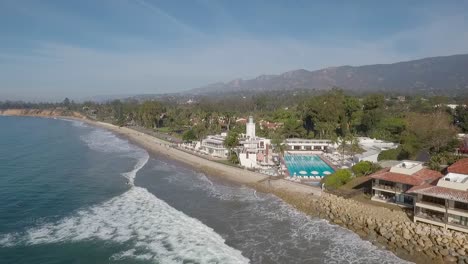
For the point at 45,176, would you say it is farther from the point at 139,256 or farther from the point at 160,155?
the point at 139,256

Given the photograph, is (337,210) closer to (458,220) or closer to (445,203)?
(445,203)

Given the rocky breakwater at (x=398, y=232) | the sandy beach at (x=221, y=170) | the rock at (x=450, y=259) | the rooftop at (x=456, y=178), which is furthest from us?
the sandy beach at (x=221, y=170)

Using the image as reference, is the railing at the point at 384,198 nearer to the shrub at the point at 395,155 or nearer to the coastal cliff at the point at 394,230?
the coastal cliff at the point at 394,230

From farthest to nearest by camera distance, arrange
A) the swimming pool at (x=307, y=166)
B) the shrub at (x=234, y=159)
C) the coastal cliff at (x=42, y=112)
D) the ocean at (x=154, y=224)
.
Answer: the coastal cliff at (x=42, y=112) → the shrub at (x=234, y=159) → the swimming pool at (x=307, y=166) → the ocean at (x=154, y=224)

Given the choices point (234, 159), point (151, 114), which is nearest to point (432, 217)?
point (234, 159)

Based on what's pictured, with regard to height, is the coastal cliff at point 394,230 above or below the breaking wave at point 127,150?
below

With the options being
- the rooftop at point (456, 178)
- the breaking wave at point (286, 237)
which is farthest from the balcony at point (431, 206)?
the breaking wave at point (286, 237)

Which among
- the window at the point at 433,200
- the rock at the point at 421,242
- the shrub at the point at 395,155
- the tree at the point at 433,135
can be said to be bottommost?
the rock at the point at 421,242

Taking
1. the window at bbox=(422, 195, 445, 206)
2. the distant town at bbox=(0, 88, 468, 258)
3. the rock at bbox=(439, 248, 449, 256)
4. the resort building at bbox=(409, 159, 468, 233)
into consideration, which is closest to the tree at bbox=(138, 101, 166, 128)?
the distant town at bbox=(0, 88, 468, 258)
